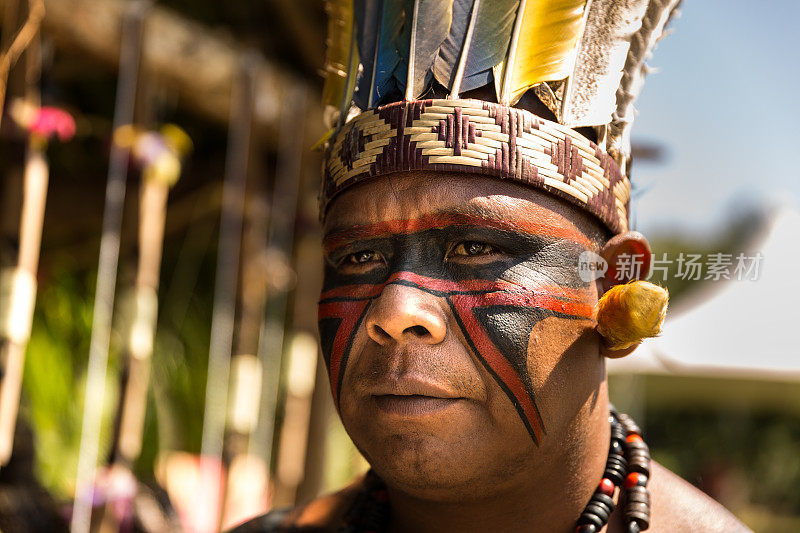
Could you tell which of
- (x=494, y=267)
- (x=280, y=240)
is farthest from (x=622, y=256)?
(x=280, y=240)

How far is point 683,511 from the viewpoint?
5.68ft

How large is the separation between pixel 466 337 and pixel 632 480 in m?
0.54

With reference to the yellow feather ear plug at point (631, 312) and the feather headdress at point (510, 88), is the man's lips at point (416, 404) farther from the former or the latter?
→ the feather headdress at point (510, 88)

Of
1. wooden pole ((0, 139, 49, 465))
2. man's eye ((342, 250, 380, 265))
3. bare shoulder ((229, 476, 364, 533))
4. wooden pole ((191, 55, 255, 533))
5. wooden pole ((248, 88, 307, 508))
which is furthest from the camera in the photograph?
wooden pole ((248, 88, 307, 508))

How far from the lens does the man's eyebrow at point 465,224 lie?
5.02 feet

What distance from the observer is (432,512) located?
1.66m

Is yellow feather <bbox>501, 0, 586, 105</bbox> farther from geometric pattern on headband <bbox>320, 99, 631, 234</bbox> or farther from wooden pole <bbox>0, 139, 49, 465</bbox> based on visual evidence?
wooden pole <bbox>0, 139, 49, 465</bbox>

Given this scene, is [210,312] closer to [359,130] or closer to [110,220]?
[110,220]

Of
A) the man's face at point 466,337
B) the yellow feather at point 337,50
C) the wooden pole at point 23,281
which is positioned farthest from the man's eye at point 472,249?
the wooden pole at point 23,281

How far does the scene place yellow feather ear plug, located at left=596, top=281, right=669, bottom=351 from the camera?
149 cm

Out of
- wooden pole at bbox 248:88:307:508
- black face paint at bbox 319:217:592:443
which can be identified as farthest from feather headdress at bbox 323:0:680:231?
wooden pole at bbox 248:88:307:508

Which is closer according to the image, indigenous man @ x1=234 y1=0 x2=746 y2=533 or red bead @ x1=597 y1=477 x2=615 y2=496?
indigenous man @ x1=234 y1=0 x2=746 y2=533

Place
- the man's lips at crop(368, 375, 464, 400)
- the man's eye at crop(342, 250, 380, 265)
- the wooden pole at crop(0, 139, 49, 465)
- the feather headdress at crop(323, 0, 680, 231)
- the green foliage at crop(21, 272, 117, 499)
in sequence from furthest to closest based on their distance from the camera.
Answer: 1. the green foliage at crop(21, 272, 117, 499)
2. the wooden pole at crop(0, 139, 49, 465)
3. the man's eye at crop(342, 250, 380, 265)
4. the feather headdress at crop(323, 0, 680, 231)
5. the man's lips at crop(368, 375, 464, 400)

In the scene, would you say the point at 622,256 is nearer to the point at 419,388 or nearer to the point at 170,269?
the point at 419,388
